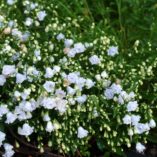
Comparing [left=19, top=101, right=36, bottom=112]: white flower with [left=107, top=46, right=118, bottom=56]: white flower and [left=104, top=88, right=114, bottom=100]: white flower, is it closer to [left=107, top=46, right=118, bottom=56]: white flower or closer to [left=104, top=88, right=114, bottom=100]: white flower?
[left=104, top=88, right=114, bottom=100]: white flower

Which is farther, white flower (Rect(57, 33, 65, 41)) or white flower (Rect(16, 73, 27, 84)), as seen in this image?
white flower (Rect(57, 33, 65, 41))

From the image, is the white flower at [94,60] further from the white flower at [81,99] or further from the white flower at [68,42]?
the white flower at [81,99]

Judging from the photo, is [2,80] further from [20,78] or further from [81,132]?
[81,132]

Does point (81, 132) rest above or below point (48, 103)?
below

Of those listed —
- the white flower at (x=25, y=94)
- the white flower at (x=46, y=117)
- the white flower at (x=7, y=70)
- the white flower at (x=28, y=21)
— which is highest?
the white flower at (x=28, y=21)

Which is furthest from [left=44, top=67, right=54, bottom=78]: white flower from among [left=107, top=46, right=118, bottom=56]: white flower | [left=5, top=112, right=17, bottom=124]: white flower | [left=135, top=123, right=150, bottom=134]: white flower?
[left=135, top=123, right=150, bottom=134]: white flower

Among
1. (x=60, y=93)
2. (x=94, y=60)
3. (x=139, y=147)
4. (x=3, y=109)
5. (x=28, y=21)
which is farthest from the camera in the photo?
(x=28, y=21)

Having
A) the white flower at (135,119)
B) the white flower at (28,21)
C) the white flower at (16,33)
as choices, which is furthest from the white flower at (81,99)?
the white flower at (28,21)

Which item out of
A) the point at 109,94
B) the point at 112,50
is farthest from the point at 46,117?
the point at 112,50

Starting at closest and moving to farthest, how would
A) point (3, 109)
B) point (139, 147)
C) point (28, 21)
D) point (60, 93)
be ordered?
point (3, 109) → point (60, 93) → point (139, 147) → point (28, 21)
